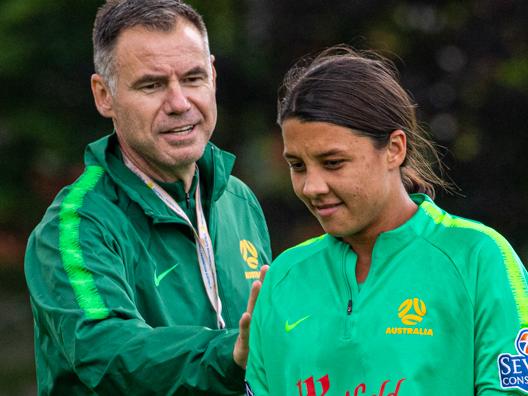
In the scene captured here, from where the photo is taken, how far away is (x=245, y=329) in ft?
12.8

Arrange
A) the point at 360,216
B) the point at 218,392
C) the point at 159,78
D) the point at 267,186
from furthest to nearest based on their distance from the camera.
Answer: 1. the point at 267,186
2. the point at 159,78
3. the point at 218,392
4. the point at 360,216

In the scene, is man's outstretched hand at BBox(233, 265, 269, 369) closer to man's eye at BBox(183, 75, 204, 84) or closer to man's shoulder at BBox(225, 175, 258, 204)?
man's eye at BBox(183, 75, 204, 84)

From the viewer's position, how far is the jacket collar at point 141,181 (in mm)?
4672

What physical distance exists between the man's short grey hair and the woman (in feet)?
3.99

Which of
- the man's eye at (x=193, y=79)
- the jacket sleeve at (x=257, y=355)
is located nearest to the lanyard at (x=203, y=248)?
the man's eye at (x=193, y=79)

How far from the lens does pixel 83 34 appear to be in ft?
38.1

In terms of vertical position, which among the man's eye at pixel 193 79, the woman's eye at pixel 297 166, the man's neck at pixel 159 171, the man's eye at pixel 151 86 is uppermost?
the man's eye at pixel 193 79

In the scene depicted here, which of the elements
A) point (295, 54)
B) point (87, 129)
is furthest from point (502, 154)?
point (87, 129)

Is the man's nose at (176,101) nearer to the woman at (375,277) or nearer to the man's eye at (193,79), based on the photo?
the man's eye at (193,79)

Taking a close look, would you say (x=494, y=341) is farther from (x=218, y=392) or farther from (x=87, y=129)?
(x=87, y=129)

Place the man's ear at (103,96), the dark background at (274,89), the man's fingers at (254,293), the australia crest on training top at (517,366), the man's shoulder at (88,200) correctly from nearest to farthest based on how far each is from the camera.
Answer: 1. the australia crest on training top at (517,366)
2. the man's fingers at (254,293)
3. the man's shoulder at (88,200)
4. the man's ear at (103,96)
5. the dark background at (274,89)

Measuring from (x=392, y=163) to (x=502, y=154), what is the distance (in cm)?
763

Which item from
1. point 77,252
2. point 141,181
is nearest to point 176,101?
point 141,181

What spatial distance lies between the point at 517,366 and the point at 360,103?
2.68 feet
